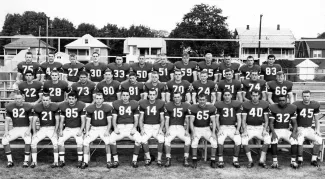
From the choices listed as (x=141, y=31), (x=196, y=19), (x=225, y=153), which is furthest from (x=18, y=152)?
(x=141, y=31)

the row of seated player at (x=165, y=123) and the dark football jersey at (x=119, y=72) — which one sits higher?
the dark football jersey at (x=119, y=72)

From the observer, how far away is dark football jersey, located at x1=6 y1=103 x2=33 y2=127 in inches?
293

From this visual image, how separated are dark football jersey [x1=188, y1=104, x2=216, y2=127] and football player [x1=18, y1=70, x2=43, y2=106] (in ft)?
11.5

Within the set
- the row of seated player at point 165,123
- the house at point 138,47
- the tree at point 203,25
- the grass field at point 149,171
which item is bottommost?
the grass field at point 149,171

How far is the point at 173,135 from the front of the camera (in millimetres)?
7508

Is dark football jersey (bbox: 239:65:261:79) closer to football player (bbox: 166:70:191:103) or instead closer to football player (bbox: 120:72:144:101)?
football player (bbox: 166:70:191:103)

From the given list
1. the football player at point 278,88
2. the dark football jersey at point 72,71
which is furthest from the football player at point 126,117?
the football player at point 278,88

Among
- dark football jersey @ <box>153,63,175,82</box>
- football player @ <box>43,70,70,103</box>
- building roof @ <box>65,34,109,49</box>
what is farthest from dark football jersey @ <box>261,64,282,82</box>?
building roof @ <box>65,34,109,49</box>

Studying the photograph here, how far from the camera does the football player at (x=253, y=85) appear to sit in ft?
27.5

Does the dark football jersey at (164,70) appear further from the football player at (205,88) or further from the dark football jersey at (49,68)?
the dark football jersey at (49,68)

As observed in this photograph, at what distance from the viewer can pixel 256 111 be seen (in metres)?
7.58

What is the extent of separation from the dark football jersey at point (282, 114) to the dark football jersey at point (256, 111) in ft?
0.47

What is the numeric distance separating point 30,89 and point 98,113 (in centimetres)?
191

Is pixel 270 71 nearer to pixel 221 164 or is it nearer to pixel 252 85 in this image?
pixel 252 85
